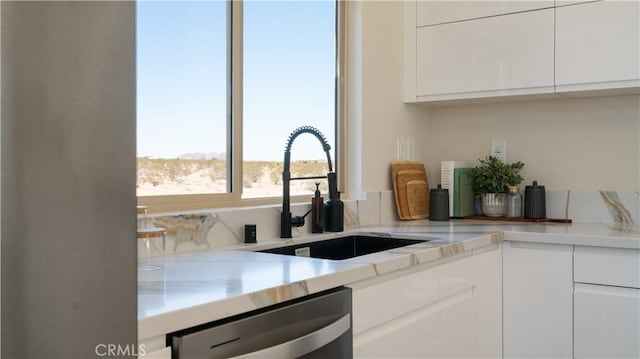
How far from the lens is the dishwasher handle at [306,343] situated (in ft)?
3.60

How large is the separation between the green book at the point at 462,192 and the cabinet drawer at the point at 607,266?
73cm

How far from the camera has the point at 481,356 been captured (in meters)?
2.14

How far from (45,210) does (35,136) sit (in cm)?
6

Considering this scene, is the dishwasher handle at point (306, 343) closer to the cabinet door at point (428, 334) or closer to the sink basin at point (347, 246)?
the cabinet door at point (428, 334)

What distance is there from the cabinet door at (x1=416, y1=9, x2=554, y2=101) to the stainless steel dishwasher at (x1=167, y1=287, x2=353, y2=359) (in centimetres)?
156

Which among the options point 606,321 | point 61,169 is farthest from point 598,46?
point 61,169

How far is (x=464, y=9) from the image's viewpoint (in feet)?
8.75

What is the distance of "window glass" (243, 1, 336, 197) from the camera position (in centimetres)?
217

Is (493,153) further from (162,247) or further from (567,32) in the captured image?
(162,247)

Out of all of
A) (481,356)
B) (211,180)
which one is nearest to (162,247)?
(211,180)

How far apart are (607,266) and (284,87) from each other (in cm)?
135

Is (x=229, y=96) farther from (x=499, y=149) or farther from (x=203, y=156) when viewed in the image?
(x=499, y=149)

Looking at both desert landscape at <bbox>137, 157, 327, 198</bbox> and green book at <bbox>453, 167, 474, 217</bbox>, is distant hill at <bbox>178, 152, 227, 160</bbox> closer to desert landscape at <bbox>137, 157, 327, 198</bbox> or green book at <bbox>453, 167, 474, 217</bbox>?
desert landscape at <bbox>137, 157, 327, 198</bbox>

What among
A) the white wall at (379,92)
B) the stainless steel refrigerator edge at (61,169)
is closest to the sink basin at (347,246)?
the white wall at (379,92)
